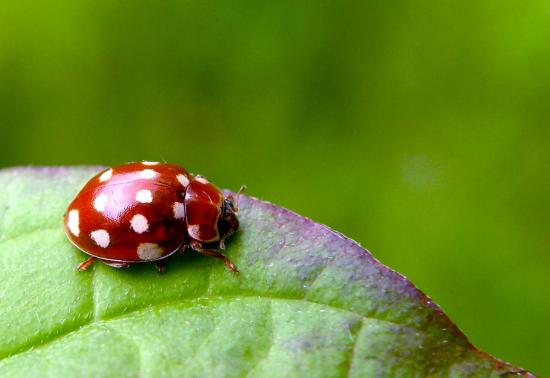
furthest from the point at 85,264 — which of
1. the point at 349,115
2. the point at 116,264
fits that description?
the point at 349,115

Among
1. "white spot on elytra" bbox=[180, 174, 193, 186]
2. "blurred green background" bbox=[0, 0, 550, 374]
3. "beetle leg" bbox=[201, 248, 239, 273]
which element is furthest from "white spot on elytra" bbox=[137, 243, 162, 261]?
"blurred green background" bbox=[0, 0, 550, 374]

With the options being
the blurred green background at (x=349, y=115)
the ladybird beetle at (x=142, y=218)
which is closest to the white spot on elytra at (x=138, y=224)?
the ladybird beetle at (x=142, y=218)

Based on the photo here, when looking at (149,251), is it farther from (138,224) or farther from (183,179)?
(183,179)

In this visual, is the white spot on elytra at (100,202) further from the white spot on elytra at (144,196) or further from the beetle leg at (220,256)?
the beetle leg at (220,256)

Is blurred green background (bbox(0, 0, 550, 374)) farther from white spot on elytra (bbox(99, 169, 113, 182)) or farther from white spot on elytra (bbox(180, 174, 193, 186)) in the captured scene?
white spot on elytra (bbox(99, 169, 113, 182))

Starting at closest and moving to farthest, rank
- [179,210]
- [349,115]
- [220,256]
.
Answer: [220,256], [179,210], [349,115]

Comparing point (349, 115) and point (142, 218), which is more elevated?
point (349, 115)

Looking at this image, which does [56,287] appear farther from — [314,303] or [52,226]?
[314,303]
